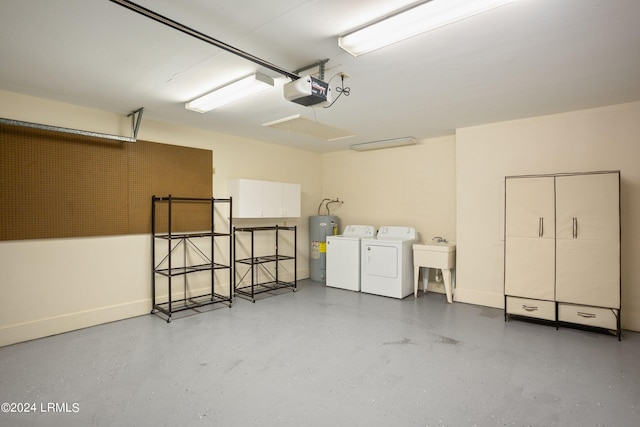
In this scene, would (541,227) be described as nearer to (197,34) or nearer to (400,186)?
(400,186)

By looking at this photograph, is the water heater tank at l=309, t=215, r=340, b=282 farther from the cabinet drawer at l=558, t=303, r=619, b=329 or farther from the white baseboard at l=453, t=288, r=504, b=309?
the cabinet drawer at l=558, t=303, r=619, b=329

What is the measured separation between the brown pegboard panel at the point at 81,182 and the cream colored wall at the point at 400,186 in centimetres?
291

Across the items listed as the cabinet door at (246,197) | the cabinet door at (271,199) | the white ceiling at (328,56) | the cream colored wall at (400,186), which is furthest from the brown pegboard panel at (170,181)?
the cream colored wall at (400,186)

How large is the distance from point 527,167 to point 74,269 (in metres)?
5.52

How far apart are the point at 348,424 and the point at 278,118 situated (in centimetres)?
339

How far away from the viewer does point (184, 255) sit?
4598 millimetres

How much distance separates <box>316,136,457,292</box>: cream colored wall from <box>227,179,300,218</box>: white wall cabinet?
3.91 ft

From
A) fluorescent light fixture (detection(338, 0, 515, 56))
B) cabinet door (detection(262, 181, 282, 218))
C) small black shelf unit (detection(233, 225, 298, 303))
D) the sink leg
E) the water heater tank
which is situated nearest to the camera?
fluorescent light fixture (detection(338, 0, 515, 56))

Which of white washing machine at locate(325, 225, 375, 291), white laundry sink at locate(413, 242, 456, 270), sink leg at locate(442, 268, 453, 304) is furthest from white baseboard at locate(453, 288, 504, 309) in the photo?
white washing machine at locate(325, 225, 375, 291)

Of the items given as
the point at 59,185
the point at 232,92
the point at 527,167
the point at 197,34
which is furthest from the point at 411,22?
the point at 59,185

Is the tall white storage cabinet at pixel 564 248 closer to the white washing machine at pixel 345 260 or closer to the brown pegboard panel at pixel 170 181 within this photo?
the white washing machine at pixel 345 260

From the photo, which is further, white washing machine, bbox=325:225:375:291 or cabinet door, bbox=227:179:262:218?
white washing machine, bbox=325:225:375:291

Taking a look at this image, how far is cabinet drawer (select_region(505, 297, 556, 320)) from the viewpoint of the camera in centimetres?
376

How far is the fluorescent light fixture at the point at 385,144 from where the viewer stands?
17.2ft
